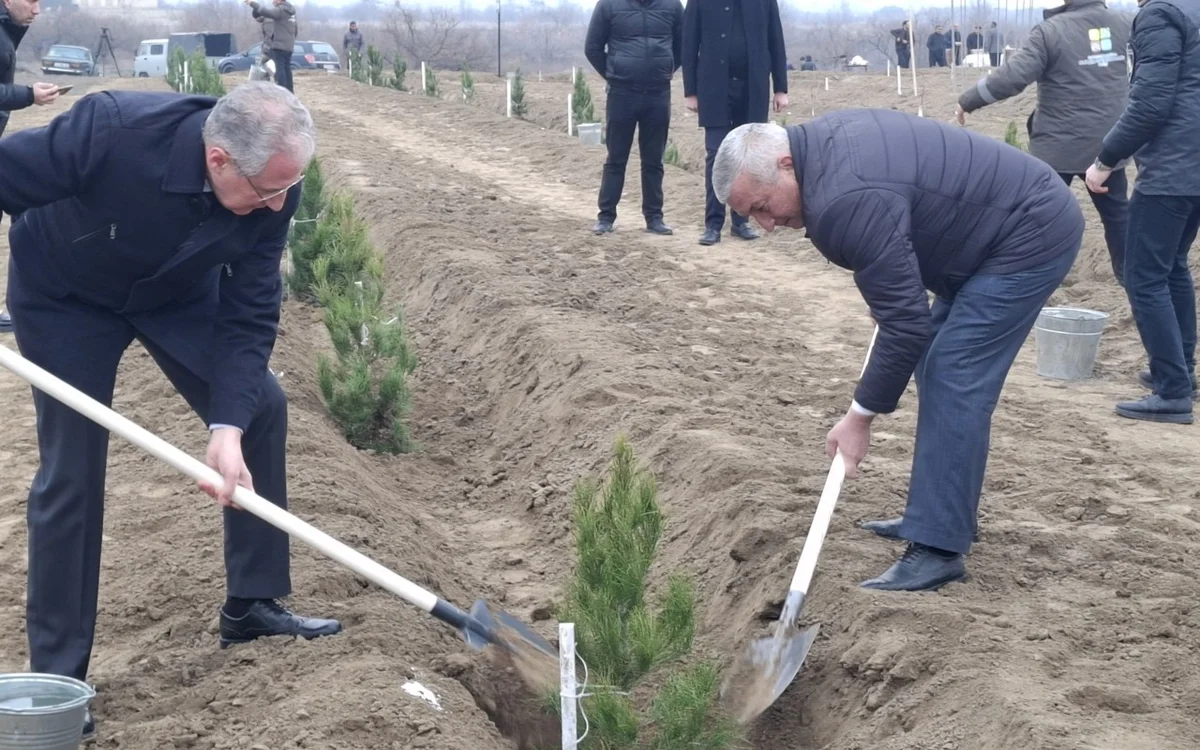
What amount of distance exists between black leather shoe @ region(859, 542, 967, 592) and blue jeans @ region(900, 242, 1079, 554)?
10cm

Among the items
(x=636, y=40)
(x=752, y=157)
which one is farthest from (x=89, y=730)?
(x=636, y=40)

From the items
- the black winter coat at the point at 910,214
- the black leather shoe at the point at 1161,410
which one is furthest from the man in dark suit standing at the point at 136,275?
the black leather shoe at the point at 1161,410

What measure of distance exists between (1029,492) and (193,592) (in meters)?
3.28

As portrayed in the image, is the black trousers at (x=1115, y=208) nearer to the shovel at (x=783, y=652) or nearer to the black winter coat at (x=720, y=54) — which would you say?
the black winter coat at (x=720, y=54)

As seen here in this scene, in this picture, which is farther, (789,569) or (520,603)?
(520,603)

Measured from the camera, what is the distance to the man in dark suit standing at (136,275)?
329cm

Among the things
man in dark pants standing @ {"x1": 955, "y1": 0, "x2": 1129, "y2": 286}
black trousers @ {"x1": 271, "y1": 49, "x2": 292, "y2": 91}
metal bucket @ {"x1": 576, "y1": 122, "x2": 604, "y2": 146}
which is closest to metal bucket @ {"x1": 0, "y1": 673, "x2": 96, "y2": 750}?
man in dark pants standing @ {"x1": 955, "y1": 0, "x2": 1129, "y2": 286}

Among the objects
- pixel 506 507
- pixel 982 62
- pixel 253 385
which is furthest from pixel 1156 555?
pixel 982 62

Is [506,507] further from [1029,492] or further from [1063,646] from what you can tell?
[1063,646]

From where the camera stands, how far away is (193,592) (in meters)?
4.52

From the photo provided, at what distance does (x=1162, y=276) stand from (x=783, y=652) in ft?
10.5

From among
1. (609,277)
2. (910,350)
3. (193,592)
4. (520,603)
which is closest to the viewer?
(910,350)

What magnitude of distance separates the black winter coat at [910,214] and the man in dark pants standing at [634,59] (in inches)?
224

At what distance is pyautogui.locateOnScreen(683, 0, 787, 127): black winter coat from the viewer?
943 centimetres
